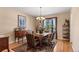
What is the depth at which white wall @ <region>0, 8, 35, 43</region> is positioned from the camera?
145cm

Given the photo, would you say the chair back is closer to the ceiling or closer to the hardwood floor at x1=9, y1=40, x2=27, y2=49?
the hardwood floor at x1=9, y1=40, x2=27, y2=49

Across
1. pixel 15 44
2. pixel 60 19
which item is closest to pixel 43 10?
pixel 60 19

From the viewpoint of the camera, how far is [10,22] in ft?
5.05

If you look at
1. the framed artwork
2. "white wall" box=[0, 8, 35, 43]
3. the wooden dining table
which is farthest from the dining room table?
the framed artwork

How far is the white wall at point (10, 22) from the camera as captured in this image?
A: 145cm

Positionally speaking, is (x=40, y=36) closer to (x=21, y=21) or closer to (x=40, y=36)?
(x=40, y=36)

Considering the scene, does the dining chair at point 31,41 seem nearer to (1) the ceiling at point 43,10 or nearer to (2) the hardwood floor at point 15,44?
(2) the hardwood floor at point 15,44

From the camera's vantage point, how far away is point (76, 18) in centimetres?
171

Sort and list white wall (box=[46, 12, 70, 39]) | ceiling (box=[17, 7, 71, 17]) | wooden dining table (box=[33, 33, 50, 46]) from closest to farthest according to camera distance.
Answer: ceiling (box=[17, 7, 71, 17]), white wall (box=[46, 12, 70, 39]), wooden dining table (box=[33, 33, 50, 46])

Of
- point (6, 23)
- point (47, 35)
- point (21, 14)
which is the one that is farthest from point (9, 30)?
point (47, 35)
